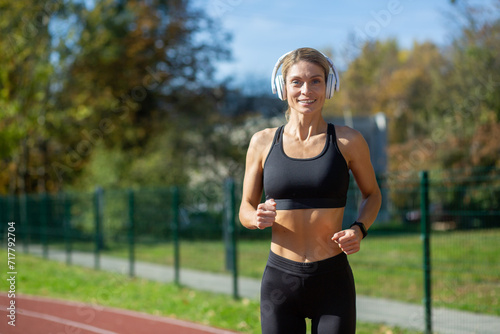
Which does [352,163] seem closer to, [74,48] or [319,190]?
[319,190]

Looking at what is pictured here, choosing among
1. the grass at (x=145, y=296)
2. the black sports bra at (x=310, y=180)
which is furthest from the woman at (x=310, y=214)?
the grass at (x=145, y=296)

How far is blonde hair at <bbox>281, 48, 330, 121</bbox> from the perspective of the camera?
3.10m

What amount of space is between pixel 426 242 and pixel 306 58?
4.64 metres

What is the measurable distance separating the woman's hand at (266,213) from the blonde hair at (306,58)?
0.73m

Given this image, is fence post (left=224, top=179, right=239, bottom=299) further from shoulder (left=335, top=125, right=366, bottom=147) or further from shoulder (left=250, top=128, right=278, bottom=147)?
shoulder (left=335, top=125, right=366, bottom=147)

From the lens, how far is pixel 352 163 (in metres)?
3.07

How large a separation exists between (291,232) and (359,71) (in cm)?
4506

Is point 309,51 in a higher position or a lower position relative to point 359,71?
lower

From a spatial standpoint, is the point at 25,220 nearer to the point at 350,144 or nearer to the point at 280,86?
the point at 280,86

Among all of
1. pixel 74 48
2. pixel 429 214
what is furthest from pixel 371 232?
pixel 74 48

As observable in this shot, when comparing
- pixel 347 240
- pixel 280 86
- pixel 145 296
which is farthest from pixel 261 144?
pixel 145 296

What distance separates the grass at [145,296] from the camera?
802 centimetres

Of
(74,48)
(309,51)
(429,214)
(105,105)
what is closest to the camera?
(309,51)

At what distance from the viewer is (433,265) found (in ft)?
26.3
